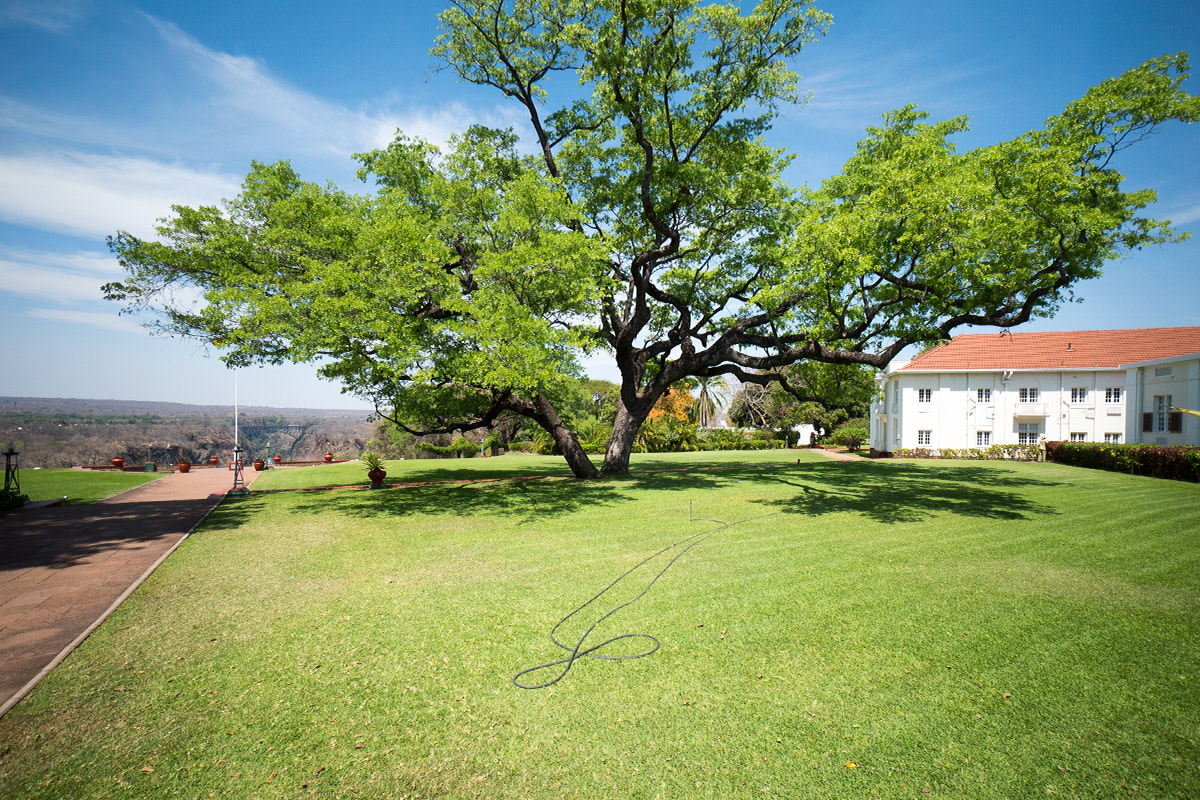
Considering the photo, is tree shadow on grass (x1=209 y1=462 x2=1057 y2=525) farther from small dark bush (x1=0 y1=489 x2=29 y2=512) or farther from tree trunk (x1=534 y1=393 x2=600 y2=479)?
small dark bush (x1=0 y1=489 x2=29 y2=512)

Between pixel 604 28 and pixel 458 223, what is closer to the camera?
pixel 604 28

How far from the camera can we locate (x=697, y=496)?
12.4 metres

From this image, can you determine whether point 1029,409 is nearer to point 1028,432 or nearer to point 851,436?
point 1028,432

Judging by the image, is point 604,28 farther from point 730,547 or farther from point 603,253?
point 730,547

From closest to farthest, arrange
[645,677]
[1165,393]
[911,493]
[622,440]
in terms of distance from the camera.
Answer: [645,677]
[911,493]
[622,440]
[1165,393]

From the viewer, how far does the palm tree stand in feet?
139

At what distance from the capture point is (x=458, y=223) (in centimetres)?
1292

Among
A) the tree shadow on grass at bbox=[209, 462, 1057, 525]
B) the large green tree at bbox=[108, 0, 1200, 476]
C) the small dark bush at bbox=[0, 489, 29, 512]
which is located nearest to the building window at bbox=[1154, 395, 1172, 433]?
the tree shadow on grass at bbox=[209, 462, 1057, 525]

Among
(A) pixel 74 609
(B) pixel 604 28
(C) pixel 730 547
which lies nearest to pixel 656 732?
(C) pixel 730 547

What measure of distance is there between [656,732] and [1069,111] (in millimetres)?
17594

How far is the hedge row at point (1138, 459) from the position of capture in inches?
625

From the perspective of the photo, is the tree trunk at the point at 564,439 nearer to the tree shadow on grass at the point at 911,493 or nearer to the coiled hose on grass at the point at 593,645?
the tree shadow on grass at the point at 911,493

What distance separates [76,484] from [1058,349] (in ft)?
148

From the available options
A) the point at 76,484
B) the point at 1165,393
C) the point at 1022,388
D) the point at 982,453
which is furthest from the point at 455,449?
the point at 1165,393
